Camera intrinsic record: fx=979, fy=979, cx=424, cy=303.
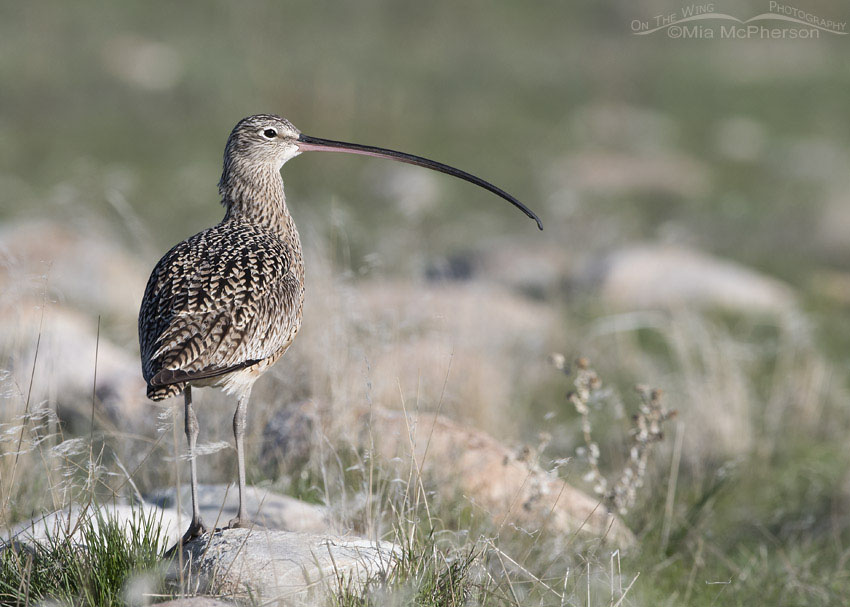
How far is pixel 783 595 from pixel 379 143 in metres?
14.5

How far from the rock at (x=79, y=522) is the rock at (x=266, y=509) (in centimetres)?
16

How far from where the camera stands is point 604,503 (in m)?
4.86

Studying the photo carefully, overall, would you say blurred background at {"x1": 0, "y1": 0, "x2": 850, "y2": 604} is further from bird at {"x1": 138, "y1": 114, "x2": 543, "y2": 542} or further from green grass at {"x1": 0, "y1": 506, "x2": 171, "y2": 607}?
green grass at {"x1": 0, "y1": 506, "x2": 171, "y2": 607}

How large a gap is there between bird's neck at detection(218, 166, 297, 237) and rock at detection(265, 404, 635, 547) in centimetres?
95

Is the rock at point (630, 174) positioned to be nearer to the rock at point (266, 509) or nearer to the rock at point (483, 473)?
the rock at point (483, 473)

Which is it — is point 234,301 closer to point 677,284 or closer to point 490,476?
point 490,476

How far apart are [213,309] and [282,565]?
1.01 meters

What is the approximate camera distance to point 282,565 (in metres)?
3.21

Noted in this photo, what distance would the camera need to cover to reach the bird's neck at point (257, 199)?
4496mm

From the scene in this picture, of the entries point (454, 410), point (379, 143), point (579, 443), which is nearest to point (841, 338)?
point (579, 443)

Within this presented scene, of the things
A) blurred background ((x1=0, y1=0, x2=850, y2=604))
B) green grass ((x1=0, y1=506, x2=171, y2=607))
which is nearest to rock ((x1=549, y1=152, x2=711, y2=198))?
blurred background ((x1=0, y1=0, x2=850, y2=604))

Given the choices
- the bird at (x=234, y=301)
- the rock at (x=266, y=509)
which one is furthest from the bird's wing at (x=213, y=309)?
the rock at (x=266, y=509)

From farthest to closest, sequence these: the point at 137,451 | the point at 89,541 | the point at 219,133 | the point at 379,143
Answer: the point at 219,133
the point at 379,143
the point at 137,451
the point at 89,541

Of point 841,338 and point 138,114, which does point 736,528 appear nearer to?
point 841,338
